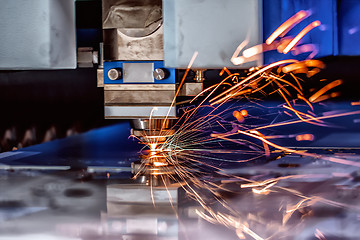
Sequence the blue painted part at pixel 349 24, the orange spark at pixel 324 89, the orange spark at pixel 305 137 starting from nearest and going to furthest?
the blue painted part at pixel 349 24 → the orange spark at pixel 305 137 → the orange spark at pixel 324 89

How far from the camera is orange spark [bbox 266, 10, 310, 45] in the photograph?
108 cm

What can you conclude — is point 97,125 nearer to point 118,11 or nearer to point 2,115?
point 2,115

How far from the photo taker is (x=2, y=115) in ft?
5.34

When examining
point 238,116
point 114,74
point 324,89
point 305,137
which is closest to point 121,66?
point 114,74

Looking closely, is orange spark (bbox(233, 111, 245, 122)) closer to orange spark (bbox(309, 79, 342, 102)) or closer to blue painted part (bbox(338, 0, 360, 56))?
orange spark (bbox(309, 79, 342, 102))

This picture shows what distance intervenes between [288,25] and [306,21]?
128mm

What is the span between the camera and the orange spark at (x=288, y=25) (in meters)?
1.08

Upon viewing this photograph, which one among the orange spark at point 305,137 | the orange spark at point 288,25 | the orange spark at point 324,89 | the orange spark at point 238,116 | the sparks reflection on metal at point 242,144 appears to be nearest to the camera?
the sparks reflection on metal at point 242,144

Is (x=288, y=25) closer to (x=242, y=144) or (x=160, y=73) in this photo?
(x=160, y=73)

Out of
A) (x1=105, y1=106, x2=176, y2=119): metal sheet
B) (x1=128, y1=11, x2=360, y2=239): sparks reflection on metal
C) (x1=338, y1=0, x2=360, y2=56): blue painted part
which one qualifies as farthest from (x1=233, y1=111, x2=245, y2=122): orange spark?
(x1=105, y1=106, x2=176, y2=119): metal sheet

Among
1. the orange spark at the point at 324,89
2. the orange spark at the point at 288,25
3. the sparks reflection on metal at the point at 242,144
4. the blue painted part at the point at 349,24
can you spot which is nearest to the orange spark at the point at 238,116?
the sparks reflection on metal at the point at 242,144

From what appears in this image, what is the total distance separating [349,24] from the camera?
52.5 inches

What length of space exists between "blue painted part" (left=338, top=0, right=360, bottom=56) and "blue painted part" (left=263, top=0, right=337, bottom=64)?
3cm

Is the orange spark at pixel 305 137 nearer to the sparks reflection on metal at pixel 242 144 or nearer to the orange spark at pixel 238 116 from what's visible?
the sparks reflection on metal at pixel 242 144
